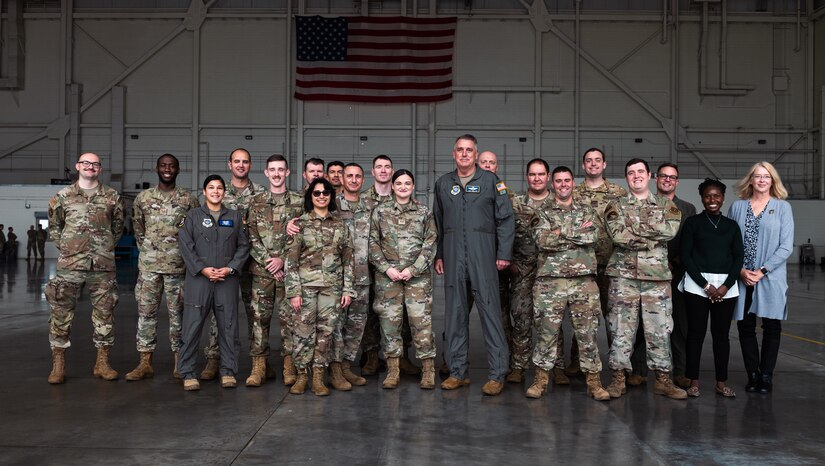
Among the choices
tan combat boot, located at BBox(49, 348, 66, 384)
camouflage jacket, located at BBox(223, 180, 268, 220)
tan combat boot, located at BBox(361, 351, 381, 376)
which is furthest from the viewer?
tan combat boot, located at BBox(361, 351, 381, 376)

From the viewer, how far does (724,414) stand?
473 cm

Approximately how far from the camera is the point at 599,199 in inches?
235

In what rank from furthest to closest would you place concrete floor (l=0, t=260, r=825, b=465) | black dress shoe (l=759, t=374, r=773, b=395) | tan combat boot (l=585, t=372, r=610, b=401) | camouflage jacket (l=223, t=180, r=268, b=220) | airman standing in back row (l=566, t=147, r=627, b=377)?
camouflage jacket (l=223, t=180, r=268, b=220) < airman standing in back row (l=566, t=147, r=627, b=377) < black dress shoe (l=759, t=374, r=773, b=395) < tan combat boot (l=585, t=372, r=610, b=401) < concrete floor (l=0, t=260, r=825, b=465)

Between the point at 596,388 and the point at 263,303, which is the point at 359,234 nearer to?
the point at 263,303

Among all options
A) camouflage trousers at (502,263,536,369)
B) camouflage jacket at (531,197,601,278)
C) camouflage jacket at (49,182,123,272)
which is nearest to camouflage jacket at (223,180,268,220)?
camouflage jacket at (49,182,123,272)

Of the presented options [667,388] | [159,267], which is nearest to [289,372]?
[159,267]

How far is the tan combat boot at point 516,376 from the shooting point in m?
5.75

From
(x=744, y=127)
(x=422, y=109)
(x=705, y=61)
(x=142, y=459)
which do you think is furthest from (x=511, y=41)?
(x=142, y=459)

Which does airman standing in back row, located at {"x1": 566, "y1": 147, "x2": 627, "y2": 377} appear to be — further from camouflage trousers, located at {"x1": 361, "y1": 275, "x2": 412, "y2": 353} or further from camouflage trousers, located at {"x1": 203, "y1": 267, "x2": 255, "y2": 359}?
camouflage trousers, located at {"x1": 203, "y1": 267, "x2": 255, "y2": 359}

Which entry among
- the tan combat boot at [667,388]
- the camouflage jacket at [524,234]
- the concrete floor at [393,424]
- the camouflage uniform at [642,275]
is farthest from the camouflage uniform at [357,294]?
the tan combat boot at [667,388]

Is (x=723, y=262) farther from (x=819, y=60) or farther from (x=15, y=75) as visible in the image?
(x=15, y=75)

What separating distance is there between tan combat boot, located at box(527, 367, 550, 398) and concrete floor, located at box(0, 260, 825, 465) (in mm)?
79

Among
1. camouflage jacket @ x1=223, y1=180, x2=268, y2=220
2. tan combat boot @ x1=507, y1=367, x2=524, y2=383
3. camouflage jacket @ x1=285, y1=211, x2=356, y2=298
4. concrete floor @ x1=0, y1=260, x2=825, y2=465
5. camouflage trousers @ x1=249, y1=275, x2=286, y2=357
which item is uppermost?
camouflage jacket @ x1=223, y1=180, x2=268, y2=220

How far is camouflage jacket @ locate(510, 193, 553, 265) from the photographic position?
18.8 feet
